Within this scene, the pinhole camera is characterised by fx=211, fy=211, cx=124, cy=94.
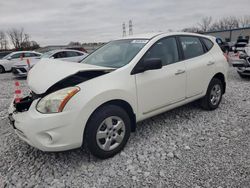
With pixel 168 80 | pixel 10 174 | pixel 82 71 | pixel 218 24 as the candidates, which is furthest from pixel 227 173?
pixel 218 24

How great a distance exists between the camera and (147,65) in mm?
2977

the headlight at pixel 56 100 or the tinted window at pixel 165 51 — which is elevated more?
the tinted window at pixel 165 51

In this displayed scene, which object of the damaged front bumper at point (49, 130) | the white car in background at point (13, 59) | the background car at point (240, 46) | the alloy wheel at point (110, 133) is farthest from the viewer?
the white car in background at point (13, 59)

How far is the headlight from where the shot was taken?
240 centimetres

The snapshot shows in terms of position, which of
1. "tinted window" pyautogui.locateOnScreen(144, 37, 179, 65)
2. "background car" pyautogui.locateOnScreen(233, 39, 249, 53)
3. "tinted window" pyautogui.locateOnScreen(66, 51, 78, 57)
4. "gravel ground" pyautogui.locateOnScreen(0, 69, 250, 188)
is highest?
"tinted window" pyautogui.locateOnScreen(144, 37, 179, 65)

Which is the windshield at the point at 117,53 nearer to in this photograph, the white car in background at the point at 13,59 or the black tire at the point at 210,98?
the black tire at the point at 210,98

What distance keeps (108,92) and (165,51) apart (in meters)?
1.43

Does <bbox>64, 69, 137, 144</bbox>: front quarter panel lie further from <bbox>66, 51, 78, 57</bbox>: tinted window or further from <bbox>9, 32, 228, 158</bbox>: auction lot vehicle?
<bbox>66, 51, 78, 57</bbox>: tinted window

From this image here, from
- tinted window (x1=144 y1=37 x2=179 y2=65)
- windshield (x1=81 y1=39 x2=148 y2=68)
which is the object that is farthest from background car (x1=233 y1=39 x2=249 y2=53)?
windshield (x1=81 y1=39 x2=148 y2=68)

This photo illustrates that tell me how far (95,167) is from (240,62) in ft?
21.3

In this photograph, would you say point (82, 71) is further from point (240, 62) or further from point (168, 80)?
point (240, 62)

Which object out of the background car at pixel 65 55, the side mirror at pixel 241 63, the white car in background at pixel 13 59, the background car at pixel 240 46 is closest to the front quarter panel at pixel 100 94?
the side mirror at pixel 241 63

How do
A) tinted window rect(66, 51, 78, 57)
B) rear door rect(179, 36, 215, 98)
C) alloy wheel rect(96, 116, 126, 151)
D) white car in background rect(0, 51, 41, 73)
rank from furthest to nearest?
white car in background rect(0, 51, 41, 73)
tinted window rect(66, 51, 78, 57)
rear door rect(179, 36, 215, 98)
alloy wheel rect(96, 116, 126, 151)

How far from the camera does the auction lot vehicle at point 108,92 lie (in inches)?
95.5
